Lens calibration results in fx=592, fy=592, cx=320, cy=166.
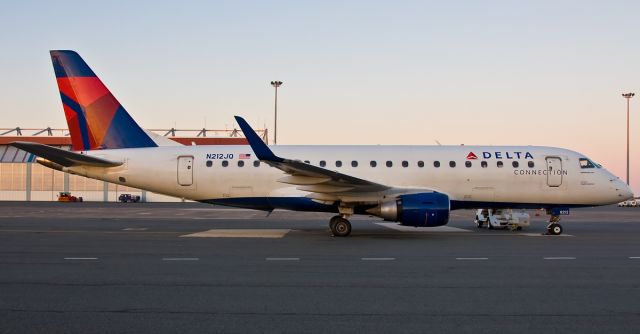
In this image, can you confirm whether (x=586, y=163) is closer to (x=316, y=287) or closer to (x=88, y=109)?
(x=316, y=287)

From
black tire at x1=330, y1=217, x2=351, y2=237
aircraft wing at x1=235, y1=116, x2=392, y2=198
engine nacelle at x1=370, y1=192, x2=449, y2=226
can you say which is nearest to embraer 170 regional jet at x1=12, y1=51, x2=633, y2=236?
black tire at x1=330, y1=217, x2=351, y2=237

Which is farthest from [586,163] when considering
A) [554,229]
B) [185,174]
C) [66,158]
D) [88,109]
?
[66,158]

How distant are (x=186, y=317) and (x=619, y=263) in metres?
9.89

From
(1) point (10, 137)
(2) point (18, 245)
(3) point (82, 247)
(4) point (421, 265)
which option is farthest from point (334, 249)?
(1) point (10, 137)

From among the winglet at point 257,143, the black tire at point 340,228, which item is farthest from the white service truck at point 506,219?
the winglet at point 257,143

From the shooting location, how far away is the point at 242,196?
21.8 m

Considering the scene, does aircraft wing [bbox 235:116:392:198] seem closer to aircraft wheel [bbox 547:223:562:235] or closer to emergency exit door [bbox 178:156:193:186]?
emergency exit door [bbox 178:156:193:186]

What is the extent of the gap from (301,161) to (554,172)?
9.35 metres

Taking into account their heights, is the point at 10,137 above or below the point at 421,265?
above


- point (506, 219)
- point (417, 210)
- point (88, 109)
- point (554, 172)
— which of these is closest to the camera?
point (417, 210)

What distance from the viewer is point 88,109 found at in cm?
2233

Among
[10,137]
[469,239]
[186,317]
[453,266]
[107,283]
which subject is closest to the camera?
[186,317]

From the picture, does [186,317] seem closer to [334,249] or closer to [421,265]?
[421,265]

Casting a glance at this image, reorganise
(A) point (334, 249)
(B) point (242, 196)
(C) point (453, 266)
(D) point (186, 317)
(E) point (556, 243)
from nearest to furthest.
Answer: (D) point (186, 317), (C) point (453, 266), (A) point (334, 249), (E) point (556, 243), (B) point (242, 196)
